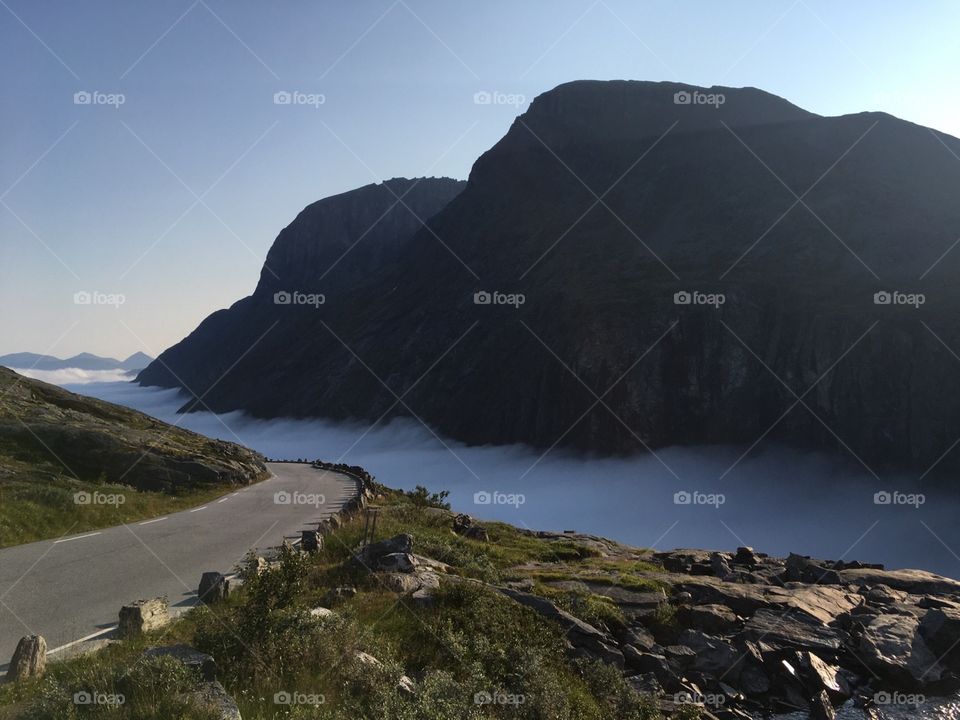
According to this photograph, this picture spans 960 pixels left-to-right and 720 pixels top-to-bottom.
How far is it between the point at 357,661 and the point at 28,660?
14.8ft

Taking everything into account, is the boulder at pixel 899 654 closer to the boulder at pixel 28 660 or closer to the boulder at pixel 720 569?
the boulder at pixel 720 569

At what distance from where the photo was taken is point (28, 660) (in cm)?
888

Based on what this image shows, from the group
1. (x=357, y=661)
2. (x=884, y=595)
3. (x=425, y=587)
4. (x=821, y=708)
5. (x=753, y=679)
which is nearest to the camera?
(x=357, y=661)

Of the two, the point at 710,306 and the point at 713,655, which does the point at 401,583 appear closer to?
the point at 713,655

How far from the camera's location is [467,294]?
18000cm

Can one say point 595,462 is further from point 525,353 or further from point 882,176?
point 882,176

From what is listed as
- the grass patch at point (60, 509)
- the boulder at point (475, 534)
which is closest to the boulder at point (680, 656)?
the boulder at point (475, 534)

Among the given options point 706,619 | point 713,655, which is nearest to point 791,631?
point 706,619

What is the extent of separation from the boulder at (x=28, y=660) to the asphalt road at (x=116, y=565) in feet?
2.39

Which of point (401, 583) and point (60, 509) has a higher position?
point (60, 509)

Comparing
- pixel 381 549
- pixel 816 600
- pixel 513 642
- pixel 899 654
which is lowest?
pixel 899 654

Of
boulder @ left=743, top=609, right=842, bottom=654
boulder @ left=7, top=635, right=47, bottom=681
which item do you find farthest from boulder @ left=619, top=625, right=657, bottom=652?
boulder @ left=7, top=635, right=47, bottom=681

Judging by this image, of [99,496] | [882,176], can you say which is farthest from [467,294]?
[99,496]

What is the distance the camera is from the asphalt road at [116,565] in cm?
1183
